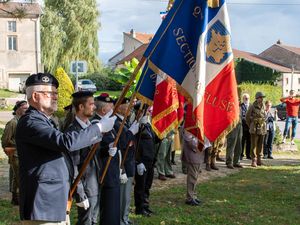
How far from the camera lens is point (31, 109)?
11.8ft

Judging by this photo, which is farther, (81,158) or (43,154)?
(81,158)

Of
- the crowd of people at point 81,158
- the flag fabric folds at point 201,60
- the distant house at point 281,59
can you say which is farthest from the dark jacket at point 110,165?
the distant house at point 281,59

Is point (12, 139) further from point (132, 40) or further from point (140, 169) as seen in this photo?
point (132, 40)

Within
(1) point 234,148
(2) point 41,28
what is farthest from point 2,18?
(1) point 234,148

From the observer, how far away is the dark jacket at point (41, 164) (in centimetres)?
340

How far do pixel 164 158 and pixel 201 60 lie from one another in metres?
6.24

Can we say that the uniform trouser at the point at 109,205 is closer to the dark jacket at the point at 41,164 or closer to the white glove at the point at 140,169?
the white glove at the point at 140,169

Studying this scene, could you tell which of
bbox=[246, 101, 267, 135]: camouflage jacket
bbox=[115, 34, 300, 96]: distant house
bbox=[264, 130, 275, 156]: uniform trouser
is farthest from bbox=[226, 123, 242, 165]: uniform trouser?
bbox=[115, 34, 300, 96]: distant house

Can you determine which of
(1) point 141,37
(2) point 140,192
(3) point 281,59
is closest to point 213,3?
(2) point 140,192

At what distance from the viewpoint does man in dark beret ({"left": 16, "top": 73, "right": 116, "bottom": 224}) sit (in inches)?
133

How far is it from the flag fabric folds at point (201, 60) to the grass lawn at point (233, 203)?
2781 mm

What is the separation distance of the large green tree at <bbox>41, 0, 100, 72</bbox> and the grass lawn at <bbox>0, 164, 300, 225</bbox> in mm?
37887

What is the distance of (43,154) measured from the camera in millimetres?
3484

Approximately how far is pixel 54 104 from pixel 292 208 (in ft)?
18.7
